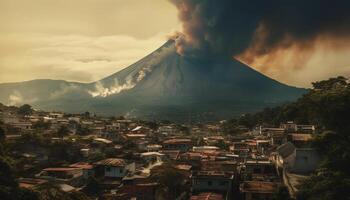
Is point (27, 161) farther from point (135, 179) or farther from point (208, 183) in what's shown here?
point (208, 183)

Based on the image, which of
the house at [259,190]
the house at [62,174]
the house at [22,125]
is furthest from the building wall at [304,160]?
the house at [22,125]

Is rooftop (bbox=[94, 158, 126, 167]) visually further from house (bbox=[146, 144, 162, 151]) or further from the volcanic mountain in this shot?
the volcanic mountain

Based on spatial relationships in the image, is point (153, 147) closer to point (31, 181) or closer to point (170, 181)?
point (170, 181)

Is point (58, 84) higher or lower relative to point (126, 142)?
higher

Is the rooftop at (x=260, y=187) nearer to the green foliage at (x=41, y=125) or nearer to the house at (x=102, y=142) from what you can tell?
the house at (x=102, y=142)

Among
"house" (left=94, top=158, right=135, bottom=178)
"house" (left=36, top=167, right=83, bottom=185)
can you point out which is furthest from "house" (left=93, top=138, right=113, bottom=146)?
"house" (left=36, top=167, right=83, bottom=185)

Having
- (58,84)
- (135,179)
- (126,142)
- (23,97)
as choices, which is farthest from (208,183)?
(58,84)
